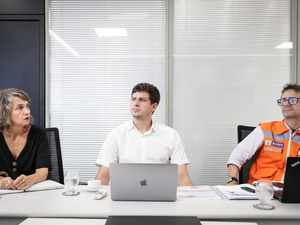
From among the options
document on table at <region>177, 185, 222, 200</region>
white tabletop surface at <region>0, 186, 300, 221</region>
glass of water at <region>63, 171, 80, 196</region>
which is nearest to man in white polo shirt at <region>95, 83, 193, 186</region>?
document on table at <region>177, 185, 222, 200</region>

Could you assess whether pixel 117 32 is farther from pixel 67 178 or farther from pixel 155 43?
pixel 67 178

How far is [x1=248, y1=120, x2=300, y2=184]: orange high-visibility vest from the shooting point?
2.01 metres

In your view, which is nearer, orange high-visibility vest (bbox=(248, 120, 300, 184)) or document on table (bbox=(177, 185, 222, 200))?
document on table (bbox=(177, 185, 222, 200))

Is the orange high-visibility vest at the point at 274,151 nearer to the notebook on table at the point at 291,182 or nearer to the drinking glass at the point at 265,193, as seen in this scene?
the notebook on table at the point at 291,182

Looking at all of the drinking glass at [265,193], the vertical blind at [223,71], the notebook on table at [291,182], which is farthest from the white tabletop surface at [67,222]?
the vertical blind at [223,71]

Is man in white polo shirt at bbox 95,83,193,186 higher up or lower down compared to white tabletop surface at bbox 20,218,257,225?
higher up

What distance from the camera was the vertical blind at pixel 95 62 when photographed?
9.95 ft

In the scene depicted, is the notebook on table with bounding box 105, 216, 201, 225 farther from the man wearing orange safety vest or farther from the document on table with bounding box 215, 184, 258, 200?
the man wearing orange safety vest

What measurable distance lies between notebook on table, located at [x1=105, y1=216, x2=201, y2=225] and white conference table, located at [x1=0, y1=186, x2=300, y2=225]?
57 mm

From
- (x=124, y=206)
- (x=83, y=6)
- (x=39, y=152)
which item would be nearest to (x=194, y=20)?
(x=83, y=6)

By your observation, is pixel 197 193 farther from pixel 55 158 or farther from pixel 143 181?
pixel 55 158

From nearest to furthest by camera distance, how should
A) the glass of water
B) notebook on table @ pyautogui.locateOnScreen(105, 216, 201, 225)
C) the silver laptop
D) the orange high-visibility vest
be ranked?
notebook on table @ pyautogui.locateOnScreen(105, 216, 201, 225)
the silver laptop
the glass of water
the orange high-visibility vest

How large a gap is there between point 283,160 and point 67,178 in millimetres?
1622

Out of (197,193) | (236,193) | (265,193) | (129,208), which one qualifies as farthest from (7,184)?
(265,193)
